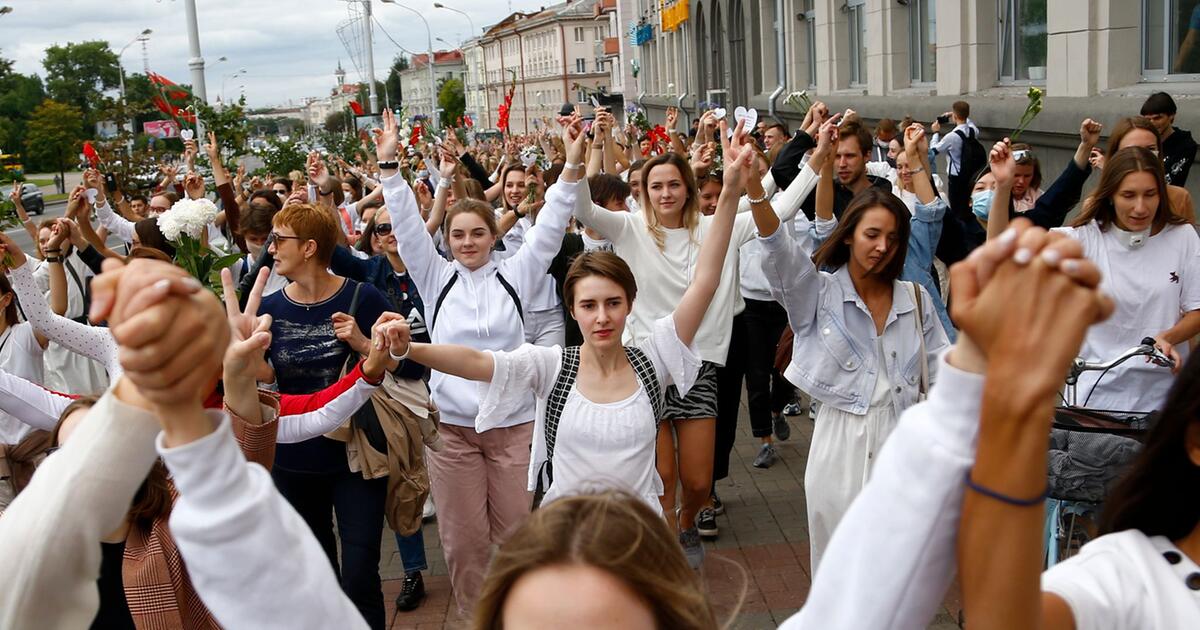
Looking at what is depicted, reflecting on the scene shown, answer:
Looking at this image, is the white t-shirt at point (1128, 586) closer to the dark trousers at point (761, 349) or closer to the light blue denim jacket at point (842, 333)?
the light blue denim jacket at point (842, 333)

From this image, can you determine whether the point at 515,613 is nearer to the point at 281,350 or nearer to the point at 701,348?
the point at 281,350

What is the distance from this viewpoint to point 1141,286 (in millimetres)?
4801

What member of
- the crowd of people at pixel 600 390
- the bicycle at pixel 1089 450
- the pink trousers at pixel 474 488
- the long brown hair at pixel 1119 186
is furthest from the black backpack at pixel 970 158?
the pink trousers at pixel 474 488

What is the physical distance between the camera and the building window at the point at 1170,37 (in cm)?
975

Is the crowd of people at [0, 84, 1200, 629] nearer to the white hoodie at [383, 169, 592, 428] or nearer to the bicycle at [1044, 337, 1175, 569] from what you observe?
the white hoodie at [383, 169, 592, 428]

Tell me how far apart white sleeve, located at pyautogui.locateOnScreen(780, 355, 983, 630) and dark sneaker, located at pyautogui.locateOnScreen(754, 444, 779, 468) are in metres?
6.71

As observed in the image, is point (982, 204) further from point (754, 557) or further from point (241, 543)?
point (241, 543)

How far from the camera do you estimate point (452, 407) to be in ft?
17.6

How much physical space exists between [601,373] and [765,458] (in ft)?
12.9

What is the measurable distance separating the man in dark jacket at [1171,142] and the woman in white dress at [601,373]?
3999 mm

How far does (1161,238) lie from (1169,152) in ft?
9.44

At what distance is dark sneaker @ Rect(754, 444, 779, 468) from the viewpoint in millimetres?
8016

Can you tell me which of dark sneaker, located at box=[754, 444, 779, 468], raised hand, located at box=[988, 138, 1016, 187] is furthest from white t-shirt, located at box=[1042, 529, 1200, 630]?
dark sneaker, located at box=[754, 444, 779, 468]

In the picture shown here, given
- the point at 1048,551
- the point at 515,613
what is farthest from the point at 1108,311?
the point at 1048,551
